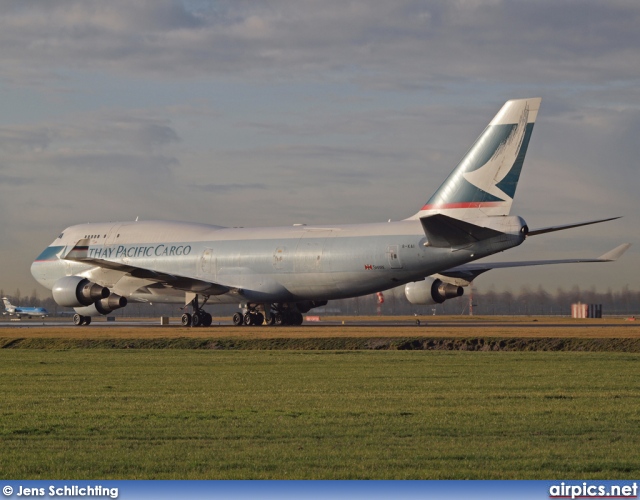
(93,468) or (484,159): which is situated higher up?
A: (484,159)

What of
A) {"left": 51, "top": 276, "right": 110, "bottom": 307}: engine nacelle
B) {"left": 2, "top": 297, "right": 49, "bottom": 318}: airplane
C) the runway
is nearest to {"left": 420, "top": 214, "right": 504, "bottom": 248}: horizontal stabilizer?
the runway

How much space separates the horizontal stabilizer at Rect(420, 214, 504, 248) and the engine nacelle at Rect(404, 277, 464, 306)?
8.42 metres

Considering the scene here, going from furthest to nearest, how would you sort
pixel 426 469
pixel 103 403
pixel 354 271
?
pixel 354 271 < pixel 103 403 < pixel 426 469

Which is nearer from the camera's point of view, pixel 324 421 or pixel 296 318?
pixel 324 421

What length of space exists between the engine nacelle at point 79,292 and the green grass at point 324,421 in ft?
92.0

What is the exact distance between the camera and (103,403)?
52.1 feet

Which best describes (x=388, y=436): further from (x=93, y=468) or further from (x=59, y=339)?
(x=59, y=339)

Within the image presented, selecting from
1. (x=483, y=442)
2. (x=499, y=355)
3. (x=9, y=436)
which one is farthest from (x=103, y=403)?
(x=499, y=355)

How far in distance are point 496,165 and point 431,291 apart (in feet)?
33.5

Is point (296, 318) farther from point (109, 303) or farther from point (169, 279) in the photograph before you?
point (109, 303)

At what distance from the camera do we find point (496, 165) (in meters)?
42.4

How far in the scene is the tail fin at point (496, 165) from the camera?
4166 cm

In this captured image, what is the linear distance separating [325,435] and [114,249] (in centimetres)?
4580

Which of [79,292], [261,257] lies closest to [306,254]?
[261,257]
